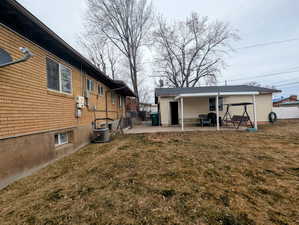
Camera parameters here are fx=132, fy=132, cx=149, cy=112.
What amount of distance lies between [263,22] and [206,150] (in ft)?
45.0

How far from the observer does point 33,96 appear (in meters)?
3.32

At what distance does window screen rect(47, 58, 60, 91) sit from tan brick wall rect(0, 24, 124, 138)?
190 mm

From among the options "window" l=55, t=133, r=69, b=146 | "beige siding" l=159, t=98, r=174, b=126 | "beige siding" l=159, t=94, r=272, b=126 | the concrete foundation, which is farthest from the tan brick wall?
"beige siding" l=159, t=94, r=272, b=126

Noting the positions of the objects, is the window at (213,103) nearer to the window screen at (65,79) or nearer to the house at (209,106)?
the house at (209,106)

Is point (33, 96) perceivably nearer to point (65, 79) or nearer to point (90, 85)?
point (65, 79)

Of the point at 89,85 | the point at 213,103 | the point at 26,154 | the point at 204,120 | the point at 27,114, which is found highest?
the point at 89,85

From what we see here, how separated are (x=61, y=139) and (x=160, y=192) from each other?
4.01m

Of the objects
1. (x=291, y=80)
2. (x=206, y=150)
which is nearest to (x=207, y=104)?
(x=206, y=150)

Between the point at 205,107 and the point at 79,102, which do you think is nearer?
the point at 79,102

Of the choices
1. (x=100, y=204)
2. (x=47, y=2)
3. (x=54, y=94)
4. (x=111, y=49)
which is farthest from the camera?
(x=111, y=49)

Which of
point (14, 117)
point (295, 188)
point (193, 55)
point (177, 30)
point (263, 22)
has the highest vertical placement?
point (177, 30)

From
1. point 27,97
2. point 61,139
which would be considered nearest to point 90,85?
point 61,139

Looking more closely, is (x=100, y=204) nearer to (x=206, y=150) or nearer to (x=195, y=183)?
(x=195, y=183)

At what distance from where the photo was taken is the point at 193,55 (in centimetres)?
2034
